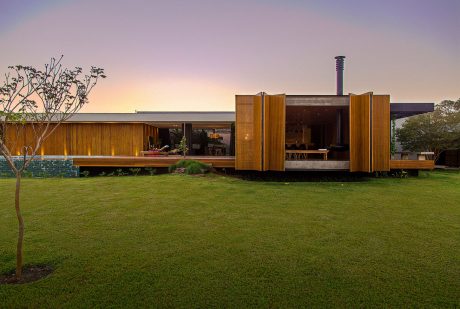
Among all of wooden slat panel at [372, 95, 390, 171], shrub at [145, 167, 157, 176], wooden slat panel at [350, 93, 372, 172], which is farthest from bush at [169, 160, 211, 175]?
wooden slat panel at [372, 95, 390, 171]

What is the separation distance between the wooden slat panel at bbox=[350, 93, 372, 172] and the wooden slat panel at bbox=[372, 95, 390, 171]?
273 mm

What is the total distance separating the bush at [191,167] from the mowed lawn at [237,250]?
3.83 metres

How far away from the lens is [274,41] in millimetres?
16812

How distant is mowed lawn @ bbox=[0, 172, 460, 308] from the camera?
2787 mm

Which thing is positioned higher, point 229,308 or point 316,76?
point 316,76

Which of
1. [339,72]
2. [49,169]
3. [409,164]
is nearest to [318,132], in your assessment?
[339,72]

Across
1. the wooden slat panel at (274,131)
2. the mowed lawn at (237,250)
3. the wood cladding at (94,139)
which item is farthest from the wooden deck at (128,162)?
the mowed lawn at (237,250)

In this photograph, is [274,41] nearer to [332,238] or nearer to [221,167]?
[221,167]

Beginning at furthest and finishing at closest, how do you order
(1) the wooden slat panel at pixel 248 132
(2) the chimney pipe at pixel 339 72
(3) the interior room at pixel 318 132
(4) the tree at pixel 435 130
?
(4) the tree at pixel 435 130 → (2) the chimney pipe at pixel 339 72 → (3) the interior room at pixel 318 132 → (1) the wooden slat panel at pixel 248 132

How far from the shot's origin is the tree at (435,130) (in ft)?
63.0

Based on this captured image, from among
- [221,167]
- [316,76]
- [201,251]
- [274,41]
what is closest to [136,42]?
[274,41]

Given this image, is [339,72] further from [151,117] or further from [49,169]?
[49,169]

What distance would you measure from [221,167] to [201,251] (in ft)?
28.8

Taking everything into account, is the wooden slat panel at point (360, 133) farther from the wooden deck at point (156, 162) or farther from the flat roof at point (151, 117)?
the flat roof at point (151, 117)
